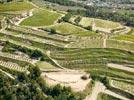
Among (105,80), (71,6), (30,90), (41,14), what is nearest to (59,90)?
(30,90)

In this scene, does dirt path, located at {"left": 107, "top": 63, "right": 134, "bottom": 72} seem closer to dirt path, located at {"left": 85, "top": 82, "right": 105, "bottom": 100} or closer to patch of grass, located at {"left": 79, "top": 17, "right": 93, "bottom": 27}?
dirt path, located at {"left": 85, "top": 82, "right": 105, "bottom": 100}

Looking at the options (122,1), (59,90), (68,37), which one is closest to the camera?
(59,90)

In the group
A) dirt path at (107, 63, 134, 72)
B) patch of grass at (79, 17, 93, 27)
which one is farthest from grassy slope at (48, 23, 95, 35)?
dirt path at (107, 63, 134, 72)

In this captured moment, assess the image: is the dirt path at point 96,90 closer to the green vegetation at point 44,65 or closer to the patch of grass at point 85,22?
the green vegetation at point 44,65

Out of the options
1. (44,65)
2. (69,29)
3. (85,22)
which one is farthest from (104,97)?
(85,22)

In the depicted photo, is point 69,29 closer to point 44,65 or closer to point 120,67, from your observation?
point 44,65

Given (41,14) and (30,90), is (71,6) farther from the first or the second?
(30,90)
